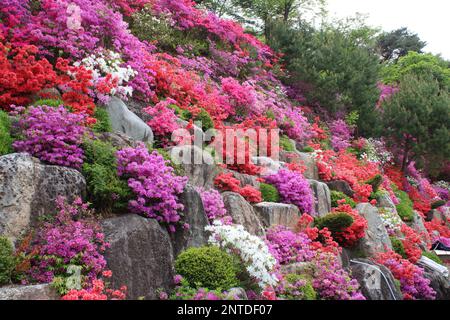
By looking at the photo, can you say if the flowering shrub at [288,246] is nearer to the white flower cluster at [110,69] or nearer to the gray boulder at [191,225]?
the gray boulder at [191,225]

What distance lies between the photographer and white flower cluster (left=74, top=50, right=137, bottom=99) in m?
9.87

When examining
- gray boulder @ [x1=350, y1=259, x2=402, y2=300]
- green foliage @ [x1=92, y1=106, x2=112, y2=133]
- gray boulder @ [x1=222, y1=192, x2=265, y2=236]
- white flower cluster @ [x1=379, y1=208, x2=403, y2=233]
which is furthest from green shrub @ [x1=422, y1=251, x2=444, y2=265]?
green foliage @ [x1=92, y1=106, x2=112, y2=133]

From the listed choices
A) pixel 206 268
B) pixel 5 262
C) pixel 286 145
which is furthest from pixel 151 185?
pixel 286 145

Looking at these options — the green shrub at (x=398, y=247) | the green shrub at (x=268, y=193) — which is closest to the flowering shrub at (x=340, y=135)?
the green shrub at (x=398, y=247)

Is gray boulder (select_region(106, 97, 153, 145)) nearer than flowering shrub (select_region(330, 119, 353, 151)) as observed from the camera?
Yes

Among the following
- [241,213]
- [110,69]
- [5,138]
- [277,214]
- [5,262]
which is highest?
[110,69]

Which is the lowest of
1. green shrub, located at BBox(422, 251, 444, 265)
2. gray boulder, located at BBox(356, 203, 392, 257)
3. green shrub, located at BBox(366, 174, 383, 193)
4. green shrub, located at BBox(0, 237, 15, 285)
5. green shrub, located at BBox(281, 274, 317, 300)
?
green shrub, located at BBox(422, 251, 444, 265)

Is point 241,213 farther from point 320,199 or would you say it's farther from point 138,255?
point 320,199

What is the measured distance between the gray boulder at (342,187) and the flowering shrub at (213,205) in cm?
708

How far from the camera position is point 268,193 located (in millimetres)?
11070

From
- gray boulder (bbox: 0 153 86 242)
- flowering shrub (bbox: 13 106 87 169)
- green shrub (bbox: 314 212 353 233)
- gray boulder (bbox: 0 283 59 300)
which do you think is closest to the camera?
gray boulder (bbox: 0 283 59 300)

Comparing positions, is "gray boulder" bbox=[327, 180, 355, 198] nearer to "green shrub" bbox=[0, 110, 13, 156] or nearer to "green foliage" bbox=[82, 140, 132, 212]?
"green foliage" bbox=[82, 140, 132, 212]

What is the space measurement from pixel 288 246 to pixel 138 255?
162 inches

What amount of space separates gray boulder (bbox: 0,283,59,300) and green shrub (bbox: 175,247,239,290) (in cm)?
185
